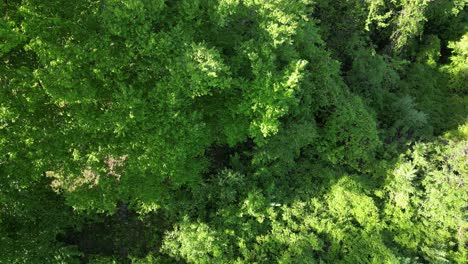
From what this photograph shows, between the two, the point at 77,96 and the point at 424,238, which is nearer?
the point at 77,96

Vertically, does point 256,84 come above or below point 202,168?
above

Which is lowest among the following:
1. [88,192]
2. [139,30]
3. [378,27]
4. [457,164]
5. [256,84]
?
[457,164]

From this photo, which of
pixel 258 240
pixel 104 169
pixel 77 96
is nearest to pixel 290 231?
pixel 258 240

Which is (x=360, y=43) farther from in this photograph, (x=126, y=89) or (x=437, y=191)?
(x=126, y=89)

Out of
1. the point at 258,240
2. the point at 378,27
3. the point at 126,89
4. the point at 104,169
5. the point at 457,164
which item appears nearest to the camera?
the point at 126,89

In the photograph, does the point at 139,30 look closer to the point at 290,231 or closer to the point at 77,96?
the point at 77,96

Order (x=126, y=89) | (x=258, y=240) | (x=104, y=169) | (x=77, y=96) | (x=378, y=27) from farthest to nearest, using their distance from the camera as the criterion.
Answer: (x=378, y=27)
(x=258, y=240)
(x=104, y=169)
(x=126, y=89)
(x=77, y=96)

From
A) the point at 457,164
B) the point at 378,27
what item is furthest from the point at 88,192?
the point at 378,27
